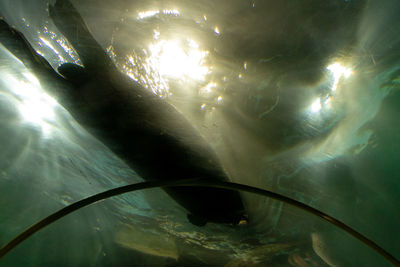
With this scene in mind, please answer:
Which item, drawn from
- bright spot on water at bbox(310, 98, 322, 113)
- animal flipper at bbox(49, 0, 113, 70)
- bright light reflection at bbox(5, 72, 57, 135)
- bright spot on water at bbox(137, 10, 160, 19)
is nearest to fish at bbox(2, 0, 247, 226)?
animal flipper at bbox(49, 0, 113, 70)

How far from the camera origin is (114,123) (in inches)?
141

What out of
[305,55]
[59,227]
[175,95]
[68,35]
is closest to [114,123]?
[175,95]

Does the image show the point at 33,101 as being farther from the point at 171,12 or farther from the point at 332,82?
the point at 332,82

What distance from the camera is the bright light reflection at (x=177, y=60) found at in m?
3.14

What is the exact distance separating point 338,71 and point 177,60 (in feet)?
9.00

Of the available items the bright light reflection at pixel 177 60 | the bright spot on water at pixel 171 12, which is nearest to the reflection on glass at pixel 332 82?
the bright light reflection at pixel 177 60

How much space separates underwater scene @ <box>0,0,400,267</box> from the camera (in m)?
2.88

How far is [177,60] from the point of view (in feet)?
10.6

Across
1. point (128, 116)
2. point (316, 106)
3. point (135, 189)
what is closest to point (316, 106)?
point (316, 106)

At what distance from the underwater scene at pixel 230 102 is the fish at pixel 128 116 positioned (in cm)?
2

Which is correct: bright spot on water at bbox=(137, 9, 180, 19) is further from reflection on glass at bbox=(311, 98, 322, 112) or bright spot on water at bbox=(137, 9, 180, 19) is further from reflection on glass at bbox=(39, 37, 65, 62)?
reflection on glass at bbox=(311, 98, 322, 112)

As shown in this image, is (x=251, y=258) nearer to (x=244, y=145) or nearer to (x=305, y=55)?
(x=244, y=145)

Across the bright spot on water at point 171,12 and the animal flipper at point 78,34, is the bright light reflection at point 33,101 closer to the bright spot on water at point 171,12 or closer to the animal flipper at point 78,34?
the animal flipper at point 78,34

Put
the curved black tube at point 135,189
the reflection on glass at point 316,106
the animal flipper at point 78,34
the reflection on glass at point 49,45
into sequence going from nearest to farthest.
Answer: the curved black tube at point 135,189 → the animal flipper at point 78,34 → the reflection on glass at point 49,45 → the reflection on glass at point 316,106
